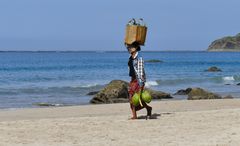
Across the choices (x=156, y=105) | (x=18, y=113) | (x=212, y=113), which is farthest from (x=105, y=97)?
(x=212, y=113)

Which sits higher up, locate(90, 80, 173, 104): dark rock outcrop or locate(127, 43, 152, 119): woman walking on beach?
locate(127, 43, 152, 119): woman walking on beach

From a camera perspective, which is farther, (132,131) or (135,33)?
(135,33)

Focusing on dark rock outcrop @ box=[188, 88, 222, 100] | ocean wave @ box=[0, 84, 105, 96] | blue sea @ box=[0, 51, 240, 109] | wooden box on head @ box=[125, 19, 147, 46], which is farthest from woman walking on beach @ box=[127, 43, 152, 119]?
ocean wave @ box=[0, 84, 105, 96]

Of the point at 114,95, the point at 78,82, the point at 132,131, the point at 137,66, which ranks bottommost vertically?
the point at 78,82

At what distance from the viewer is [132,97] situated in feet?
43.2

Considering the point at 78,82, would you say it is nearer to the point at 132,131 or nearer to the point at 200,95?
the point at 200,95

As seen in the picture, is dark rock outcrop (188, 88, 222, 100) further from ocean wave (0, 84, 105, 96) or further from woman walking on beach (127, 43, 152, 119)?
woman walking on beach (127, 43, 152, 119)

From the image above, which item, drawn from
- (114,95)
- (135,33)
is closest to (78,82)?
(114,95)

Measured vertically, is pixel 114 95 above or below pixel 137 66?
below

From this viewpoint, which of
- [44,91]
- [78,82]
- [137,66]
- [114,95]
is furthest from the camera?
[78,82]

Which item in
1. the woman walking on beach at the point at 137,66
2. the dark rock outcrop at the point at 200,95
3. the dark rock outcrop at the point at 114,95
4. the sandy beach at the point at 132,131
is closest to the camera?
the sandy beach at the point at 132,131

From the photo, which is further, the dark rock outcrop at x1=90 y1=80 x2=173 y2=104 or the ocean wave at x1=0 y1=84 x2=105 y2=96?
the ocean wave at x1=0 y1=84 x2=105 y2=96

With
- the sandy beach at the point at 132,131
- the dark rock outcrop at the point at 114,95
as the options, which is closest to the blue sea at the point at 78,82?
the dark rock outcrop at the point at 114,95

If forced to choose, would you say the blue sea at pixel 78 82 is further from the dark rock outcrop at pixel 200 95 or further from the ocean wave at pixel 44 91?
the dark rock outcrop at pixel 200 95
